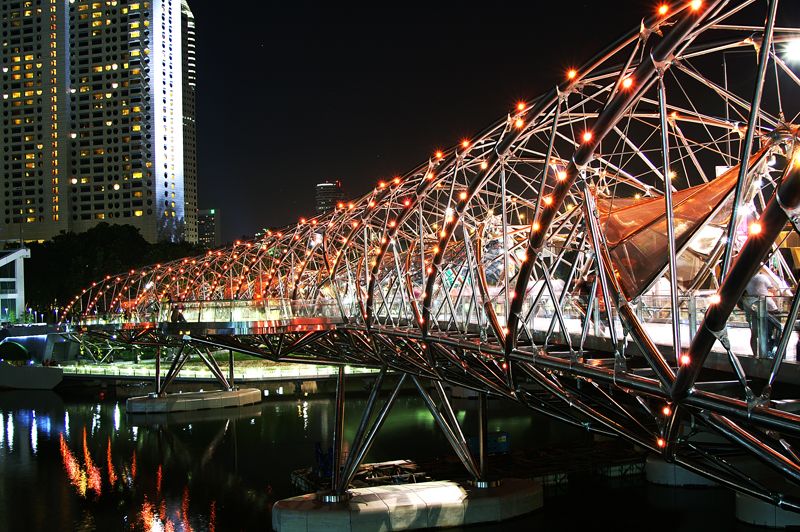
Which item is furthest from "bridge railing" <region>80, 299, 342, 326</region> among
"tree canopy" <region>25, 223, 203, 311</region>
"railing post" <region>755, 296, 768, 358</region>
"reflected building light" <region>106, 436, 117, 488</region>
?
"tree canopy" <region>25, 223, 203, 311</region>

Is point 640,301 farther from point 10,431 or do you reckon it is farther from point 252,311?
point 10,431

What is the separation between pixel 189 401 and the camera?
74.0 metres

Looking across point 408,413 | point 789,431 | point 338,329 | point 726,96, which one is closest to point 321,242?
point 338,329

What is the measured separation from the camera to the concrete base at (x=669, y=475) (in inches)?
1636

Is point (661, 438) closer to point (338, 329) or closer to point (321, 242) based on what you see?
point (338, 329)

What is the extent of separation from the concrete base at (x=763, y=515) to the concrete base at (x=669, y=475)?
5.91 metres

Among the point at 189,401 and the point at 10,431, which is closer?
the point at 10,431

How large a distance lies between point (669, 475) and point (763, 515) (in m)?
7.78

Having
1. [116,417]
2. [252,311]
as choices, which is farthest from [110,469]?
[116,417]

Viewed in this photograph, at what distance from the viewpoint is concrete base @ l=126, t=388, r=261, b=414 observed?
72.8 m

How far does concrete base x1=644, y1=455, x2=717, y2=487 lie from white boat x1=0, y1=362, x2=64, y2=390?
68.5m

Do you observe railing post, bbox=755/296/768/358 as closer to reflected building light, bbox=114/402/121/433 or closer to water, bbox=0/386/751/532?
water, bbox=0/386/751/532

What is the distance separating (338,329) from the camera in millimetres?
43594

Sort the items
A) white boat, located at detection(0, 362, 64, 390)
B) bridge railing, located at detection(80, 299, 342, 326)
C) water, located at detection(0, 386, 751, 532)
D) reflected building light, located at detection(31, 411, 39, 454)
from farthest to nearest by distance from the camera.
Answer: white boat, located at detection(0, 362, 64, 390) < reflected building light, located at detection(31, 411, 39, 454) < bridge railing, located at detection(80, 299, 342, 326) < water, located at detection(0, 386, 751, 532)
